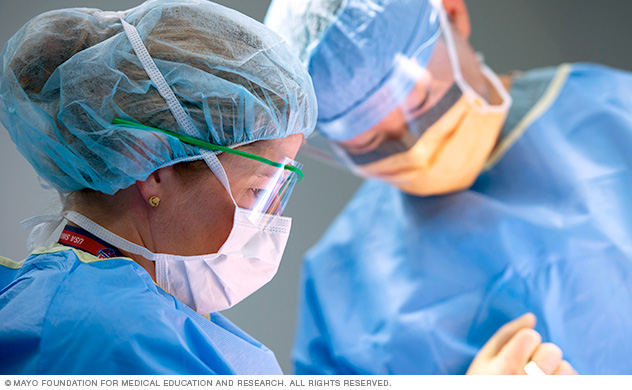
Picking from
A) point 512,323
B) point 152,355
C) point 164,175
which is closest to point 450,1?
point 512,323

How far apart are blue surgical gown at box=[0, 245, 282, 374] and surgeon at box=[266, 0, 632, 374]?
771 mm

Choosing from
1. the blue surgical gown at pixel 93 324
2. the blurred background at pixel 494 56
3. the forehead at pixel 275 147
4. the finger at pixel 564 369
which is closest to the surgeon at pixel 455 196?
the finger at pixel 564 369

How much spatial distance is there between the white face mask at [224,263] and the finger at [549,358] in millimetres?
691

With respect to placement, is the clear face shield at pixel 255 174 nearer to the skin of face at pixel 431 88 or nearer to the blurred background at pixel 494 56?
the skin of face at pixel 431 88

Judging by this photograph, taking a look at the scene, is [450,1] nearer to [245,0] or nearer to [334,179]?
[245,0]

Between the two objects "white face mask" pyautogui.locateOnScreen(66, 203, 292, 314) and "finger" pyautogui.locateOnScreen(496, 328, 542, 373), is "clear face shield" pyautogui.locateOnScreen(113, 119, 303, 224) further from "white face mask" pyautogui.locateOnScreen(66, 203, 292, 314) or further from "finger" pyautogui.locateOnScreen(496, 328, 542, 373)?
"finger" pyautogui.locateOnScreen(496, 328, 542, 373)

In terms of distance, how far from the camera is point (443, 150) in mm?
1579

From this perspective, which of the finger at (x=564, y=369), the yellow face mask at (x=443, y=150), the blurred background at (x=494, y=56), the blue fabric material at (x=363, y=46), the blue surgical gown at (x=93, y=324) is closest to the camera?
the blue surgical gown at (x=93, y=324)

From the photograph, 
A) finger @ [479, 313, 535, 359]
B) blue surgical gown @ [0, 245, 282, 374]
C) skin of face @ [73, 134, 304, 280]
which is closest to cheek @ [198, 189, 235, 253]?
skin of face @ [73, 134, 304, 280]

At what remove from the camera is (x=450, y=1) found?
1542mm

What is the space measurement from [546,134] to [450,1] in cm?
50

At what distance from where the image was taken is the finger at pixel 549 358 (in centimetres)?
127

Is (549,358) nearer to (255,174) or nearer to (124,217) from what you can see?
(255,174)

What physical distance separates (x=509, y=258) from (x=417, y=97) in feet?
1.66
